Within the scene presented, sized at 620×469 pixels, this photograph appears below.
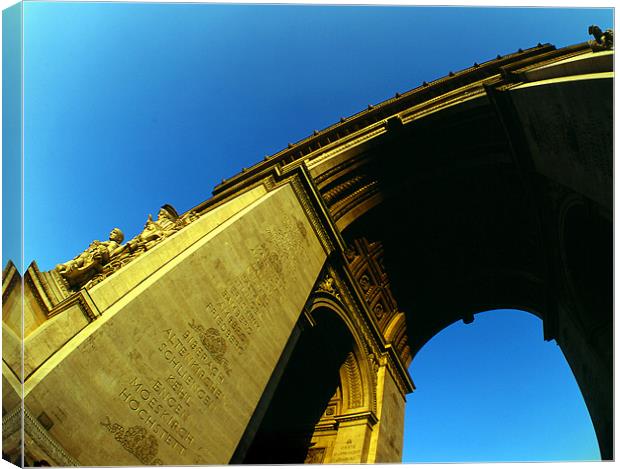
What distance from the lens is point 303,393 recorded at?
15.4 m

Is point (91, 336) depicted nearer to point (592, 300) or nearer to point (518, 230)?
point (592, 300)

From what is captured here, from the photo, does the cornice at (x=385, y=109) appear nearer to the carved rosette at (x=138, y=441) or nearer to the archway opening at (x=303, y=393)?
the archway opening at (x=303, y=393)

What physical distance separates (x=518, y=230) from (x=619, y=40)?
30.1ft

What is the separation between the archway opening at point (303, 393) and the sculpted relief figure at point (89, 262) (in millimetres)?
7074

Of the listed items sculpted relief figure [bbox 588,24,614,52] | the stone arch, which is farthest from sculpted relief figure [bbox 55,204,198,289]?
sculpted relief figure [bbox 588,24,614,52]

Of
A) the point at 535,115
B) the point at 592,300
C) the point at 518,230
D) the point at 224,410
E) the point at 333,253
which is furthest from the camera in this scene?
the point at 518,230

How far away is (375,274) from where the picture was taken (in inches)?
639

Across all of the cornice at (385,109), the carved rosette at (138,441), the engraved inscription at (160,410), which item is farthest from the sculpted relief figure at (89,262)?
the cornice at (385,109)

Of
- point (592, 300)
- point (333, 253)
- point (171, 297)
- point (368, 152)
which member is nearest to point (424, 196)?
point (368, 152)

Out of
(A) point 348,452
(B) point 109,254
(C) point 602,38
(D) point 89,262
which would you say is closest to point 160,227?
(B) point 109,254

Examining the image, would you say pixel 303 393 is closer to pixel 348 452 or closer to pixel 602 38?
pixel 348 452

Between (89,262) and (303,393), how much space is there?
9615mm

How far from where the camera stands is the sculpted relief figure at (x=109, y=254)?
24.5 feet

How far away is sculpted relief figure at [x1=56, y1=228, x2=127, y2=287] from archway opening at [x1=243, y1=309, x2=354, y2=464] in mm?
7074
